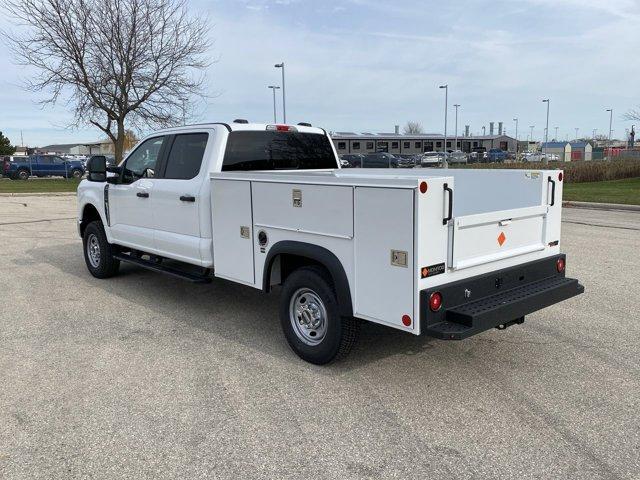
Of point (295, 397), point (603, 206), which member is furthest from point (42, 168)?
point (295, 397)

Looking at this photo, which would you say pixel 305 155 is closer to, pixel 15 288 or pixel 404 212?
pixel 404 212

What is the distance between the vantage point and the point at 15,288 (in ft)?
24.8

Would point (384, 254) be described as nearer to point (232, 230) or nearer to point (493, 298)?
point (493, 298)

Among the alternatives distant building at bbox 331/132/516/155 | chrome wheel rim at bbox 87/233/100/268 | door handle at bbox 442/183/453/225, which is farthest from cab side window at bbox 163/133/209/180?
distant building at bbox 331/132/516/155

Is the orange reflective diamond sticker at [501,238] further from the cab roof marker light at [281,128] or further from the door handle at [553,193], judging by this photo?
the cab roof marker light at [281,128]

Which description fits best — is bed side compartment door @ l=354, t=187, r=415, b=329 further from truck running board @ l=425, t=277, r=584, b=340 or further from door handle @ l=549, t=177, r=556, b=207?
door handle @ l=549, t=177, r=556, b=207

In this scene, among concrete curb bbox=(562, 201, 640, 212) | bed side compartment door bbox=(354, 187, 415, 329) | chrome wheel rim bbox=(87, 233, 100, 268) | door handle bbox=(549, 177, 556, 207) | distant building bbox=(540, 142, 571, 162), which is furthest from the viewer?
distant building bbox=(540, 142, 571, 162)

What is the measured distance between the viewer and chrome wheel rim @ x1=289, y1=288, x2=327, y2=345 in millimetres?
4680

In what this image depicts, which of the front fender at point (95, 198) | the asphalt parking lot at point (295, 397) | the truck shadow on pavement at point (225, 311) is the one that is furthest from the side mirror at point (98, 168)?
the asphalt parking lot at point (295, 397)

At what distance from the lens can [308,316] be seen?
189 inches

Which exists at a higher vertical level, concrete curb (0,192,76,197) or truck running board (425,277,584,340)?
truck running board (425,277,584,340)

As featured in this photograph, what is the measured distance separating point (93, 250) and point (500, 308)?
6.15 metres

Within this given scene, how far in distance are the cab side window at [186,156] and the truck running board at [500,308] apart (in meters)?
3.15

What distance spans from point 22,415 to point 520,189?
4.34 metres
